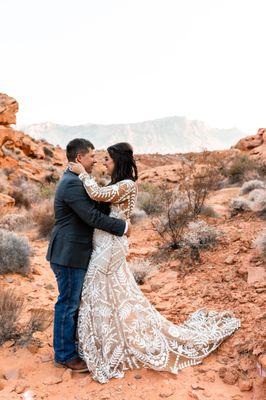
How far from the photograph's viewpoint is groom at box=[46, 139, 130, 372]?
3.34 m

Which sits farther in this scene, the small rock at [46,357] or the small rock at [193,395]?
the small rock at [46,357]

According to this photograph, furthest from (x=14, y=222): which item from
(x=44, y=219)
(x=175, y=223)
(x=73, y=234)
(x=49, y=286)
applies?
(x=73, y=234)

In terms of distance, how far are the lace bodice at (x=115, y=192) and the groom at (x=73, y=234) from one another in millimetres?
102

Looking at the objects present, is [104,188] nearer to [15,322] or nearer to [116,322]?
[116,322]

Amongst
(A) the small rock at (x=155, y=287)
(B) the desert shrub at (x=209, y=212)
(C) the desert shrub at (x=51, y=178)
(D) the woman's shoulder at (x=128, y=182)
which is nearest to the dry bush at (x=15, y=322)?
(A) the small rock at (x=155, y=287)

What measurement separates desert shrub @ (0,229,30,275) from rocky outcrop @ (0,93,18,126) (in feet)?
36.4

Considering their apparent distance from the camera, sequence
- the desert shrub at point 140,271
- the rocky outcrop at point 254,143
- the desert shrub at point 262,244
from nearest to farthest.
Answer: the desert shrub at point 262,244, the desert shrub at point 140,271, the rocky outcrop at point 254,143

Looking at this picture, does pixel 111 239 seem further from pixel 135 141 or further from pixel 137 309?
pixel 135 141

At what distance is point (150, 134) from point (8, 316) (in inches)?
6113

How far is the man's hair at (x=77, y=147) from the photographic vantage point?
11.2 feet

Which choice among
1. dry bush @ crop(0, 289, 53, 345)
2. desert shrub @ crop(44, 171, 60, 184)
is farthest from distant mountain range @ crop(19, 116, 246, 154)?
dry bush @ crop(0, 289, 53, 345)

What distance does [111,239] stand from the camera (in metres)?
3.50

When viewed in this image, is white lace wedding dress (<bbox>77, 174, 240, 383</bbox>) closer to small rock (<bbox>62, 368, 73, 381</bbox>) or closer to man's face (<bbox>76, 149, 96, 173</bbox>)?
small rock (<bbox>62, 368, 73, 381</bbox>)

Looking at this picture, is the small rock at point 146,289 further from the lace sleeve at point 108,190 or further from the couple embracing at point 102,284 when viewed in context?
the lace sleeve at point 108,190
